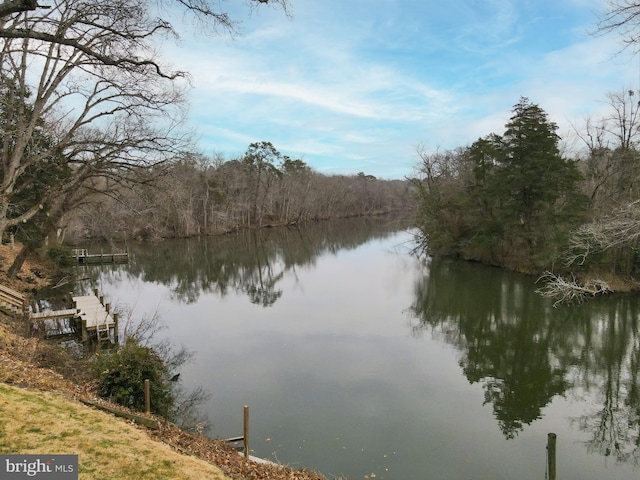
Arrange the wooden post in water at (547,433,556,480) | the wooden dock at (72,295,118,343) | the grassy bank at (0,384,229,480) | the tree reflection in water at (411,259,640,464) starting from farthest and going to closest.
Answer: the wooden dock at (72,295,118,343) < the tree reflection in water at (411,259,640,464) < the wooden post in water at (547,433,556,480) < the grassy bank at (0,384,229,480)

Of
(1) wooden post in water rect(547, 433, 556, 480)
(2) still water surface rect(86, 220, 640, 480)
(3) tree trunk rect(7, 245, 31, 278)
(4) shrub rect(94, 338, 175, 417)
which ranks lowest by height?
(2) still water surface rect(86, 220, 640, 480)

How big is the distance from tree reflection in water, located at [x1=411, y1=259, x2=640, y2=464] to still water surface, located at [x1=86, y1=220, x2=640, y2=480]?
2.1 inches

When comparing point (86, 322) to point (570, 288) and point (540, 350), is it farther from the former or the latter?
point (540, 350)

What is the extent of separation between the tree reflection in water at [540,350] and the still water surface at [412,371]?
0.18ft

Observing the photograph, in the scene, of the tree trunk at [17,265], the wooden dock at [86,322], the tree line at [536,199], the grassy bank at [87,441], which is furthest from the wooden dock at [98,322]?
the tree line at [536,199]

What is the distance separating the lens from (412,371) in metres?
11.9

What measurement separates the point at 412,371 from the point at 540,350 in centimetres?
490

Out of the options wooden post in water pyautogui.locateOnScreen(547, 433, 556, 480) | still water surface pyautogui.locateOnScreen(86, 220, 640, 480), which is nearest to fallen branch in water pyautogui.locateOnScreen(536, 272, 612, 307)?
still water surface pyautogui.locateOnScreen(86, 220, 640, 480)

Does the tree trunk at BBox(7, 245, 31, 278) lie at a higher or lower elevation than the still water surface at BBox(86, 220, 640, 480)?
higher

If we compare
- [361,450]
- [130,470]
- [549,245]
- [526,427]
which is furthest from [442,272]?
[130,470]

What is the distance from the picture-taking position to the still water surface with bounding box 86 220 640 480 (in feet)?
26.1

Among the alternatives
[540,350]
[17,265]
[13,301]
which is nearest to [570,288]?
A: [540,350]

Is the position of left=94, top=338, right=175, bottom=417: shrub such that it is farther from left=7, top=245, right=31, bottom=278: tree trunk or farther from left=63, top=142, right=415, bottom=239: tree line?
left=63, top=142, right=415, bottom=239: tree line

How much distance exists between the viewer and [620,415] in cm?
959
